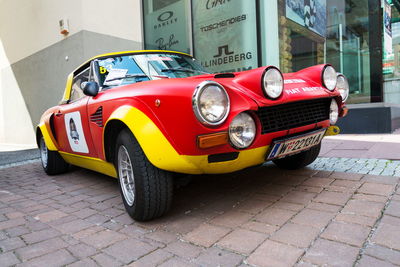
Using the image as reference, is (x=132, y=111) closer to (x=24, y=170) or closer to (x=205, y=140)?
(x=205, y=140)

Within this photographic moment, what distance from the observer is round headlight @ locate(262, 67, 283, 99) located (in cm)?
200

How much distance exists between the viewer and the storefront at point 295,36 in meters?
5.93

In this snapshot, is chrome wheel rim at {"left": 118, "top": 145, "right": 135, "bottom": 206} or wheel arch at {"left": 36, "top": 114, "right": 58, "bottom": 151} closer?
chrome wheel rim at {"left": 118, "top": 145, "right": 135, "bottom": 206}

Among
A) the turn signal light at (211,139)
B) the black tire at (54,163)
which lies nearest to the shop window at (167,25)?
the black tire at (54,163)

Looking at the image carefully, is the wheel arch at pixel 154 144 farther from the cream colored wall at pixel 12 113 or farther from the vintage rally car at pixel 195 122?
the cream colored wall at pixel 12 113

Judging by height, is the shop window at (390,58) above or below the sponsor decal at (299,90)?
above

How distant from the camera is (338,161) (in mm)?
3531

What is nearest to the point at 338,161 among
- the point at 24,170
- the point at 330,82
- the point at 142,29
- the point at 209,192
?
the point at 330,82

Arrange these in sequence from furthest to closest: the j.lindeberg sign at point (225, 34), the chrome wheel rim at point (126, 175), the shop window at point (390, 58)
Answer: the shop window at point (390, 58) → the j.lindeberg sign at point (225, 34) → the chrome wheel rim at point (126, 175)

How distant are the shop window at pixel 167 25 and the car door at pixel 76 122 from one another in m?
4.07


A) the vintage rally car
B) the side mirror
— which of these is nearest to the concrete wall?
the side mirror

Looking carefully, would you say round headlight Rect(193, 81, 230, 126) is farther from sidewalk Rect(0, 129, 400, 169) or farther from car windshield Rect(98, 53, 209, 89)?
sidewalk Rect(0, 129, 400, 169)

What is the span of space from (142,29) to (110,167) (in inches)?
226

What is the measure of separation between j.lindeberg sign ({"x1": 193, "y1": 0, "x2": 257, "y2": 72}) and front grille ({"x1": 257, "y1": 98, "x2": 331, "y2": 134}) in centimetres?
365
